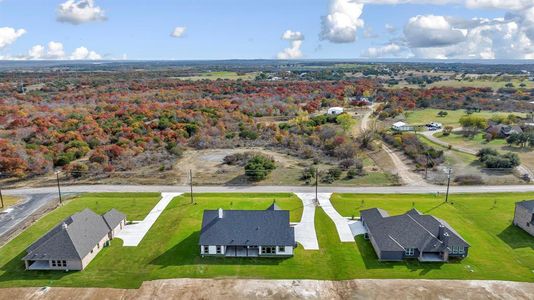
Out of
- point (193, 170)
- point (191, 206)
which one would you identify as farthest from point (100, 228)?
point (193, 170)

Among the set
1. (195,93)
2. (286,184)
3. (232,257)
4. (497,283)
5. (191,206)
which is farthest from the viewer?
(195,93)

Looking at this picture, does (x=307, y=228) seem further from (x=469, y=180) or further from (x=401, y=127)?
(x=401, y=127)

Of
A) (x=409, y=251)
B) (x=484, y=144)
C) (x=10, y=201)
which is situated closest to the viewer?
(x=409, y=251)

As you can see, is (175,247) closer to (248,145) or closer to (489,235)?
(489,235)

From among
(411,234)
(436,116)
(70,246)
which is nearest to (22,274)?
(70,246)

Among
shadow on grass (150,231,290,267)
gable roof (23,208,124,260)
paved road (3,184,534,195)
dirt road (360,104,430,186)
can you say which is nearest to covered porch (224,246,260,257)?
shadow on grass (150,231,290,267)

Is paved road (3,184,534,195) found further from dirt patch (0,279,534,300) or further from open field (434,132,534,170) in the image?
dirt patch (0,279,534,300)
